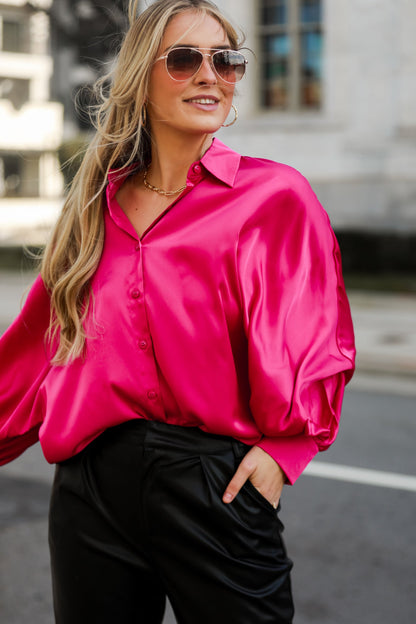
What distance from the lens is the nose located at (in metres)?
1.62

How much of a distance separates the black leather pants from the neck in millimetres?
520

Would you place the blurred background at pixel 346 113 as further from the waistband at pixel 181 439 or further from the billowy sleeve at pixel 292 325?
the waistband at pixel 181 439

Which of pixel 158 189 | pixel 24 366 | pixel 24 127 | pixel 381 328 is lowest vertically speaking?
pixel 381 328

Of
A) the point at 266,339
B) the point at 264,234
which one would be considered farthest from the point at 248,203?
the point at 266,339

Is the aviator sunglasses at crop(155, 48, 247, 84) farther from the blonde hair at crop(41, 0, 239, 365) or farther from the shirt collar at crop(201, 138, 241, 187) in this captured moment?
the shirt collar at crop(201, 138, 241, 187)

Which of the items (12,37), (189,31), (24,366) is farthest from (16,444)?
(12,37)

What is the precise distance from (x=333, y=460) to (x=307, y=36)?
11254 mm

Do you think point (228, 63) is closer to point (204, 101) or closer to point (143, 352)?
point (204, 101)

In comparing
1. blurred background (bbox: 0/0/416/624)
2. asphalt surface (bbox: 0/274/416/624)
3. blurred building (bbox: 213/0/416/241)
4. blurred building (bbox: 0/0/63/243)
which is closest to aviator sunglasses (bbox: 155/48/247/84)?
blurred background (bbox: 0/0/416/624)

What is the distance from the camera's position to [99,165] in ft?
5.84

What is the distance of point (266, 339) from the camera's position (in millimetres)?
1570

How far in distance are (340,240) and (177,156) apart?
11294 millimetres

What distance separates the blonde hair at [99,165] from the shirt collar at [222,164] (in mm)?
172

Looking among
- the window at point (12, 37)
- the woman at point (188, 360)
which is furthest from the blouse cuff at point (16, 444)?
the window at point (12, 37)
